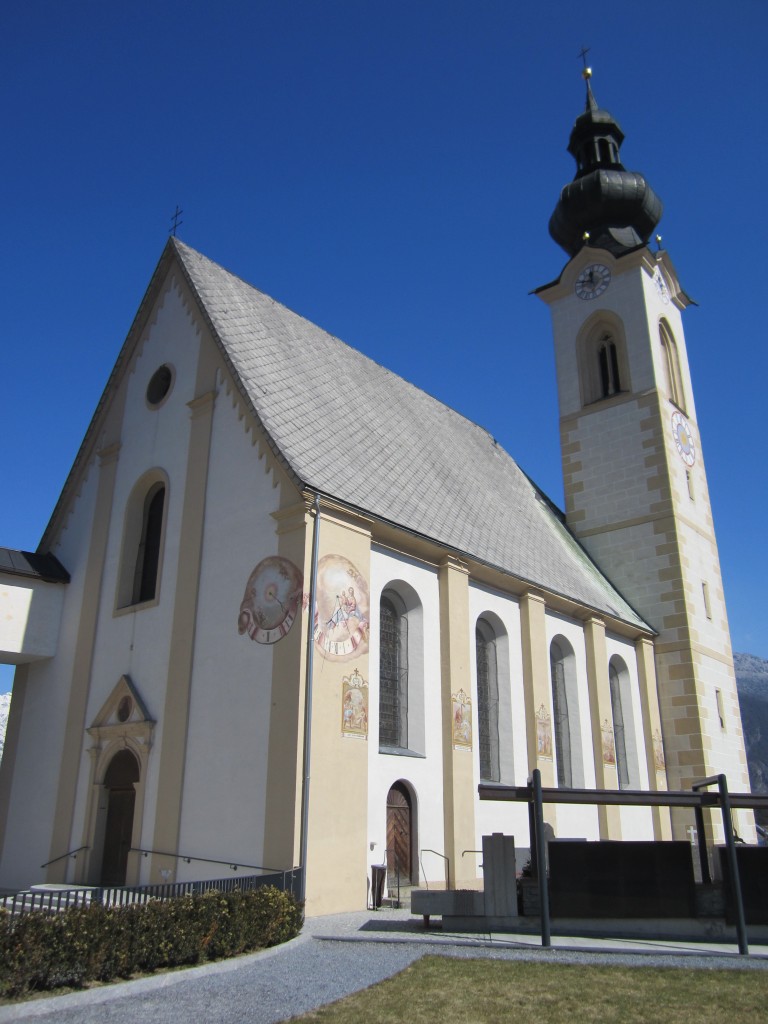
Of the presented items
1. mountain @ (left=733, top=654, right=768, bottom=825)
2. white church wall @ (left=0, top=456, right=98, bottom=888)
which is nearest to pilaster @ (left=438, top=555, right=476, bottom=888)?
white church wall @ (left=0, top=456, right=98, bottom=888)

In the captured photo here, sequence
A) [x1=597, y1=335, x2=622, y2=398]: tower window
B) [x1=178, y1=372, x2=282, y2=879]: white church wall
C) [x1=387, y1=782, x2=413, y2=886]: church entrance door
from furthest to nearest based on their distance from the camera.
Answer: [x1=597, y1=335, x2=622, y2=398]: tower window, [x1=387, y1=782, x2=413, y2=886]: church entrance door, [x1=178, y1=372, x2=282, y2=879]: white church wall

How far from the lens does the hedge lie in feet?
27.4

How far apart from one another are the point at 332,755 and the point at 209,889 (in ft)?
10.4

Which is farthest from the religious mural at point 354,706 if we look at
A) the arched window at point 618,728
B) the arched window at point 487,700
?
the arched window at point 618,728

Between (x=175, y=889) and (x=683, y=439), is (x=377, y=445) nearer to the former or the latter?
(x=175, y=889)

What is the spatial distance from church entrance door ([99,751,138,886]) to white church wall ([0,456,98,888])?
70 centimetres

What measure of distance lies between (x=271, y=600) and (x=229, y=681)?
1.56 meters

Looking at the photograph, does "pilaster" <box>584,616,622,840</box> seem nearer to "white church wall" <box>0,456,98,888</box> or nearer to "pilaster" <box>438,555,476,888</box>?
"pilaster" <box>438,555,476,888</box>

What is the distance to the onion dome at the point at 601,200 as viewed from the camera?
3098 centimetres

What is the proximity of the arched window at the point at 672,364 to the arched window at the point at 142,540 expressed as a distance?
18.1 meters

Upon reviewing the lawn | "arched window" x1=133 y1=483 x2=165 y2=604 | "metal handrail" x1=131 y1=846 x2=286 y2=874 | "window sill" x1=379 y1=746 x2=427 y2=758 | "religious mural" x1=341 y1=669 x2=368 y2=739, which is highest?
"arched window" x1=133 y1=483 x2=165 y2=604

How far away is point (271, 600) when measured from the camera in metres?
14.7

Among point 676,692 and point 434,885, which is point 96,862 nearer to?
point 434,885

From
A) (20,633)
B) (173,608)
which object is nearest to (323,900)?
(173,608)
